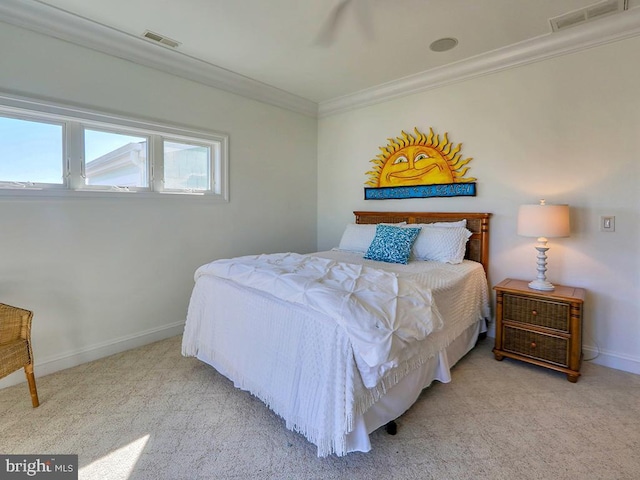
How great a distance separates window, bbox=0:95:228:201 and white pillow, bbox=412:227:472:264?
80.6 inches

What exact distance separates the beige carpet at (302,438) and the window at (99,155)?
1460 mm

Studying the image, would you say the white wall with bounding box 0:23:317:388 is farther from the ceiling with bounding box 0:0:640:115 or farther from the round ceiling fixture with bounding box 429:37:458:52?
the round ceiling fixture with bounding box 429:37:458:52

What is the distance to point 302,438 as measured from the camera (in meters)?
1.70

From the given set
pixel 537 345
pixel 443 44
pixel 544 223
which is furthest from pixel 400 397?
pixel 443 44

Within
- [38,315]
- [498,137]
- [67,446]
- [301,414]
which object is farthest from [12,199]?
[498,137]

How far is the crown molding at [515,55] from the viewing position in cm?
230

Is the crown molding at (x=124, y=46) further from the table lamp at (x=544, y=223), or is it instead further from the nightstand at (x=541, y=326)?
the nightstand at (x=541, y=326)

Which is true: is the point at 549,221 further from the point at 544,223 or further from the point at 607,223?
the point at 607,223

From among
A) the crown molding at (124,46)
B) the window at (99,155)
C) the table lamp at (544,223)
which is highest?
the crown molding at (124,46)

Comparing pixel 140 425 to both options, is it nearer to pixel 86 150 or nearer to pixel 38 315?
pixel 38 315

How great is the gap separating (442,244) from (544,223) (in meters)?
0.76

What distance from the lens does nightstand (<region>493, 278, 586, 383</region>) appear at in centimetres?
222

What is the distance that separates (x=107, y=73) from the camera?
2.54m

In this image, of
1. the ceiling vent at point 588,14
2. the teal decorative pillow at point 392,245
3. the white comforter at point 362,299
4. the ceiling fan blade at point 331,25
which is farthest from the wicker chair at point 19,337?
the ceiling vent at point 588,14
